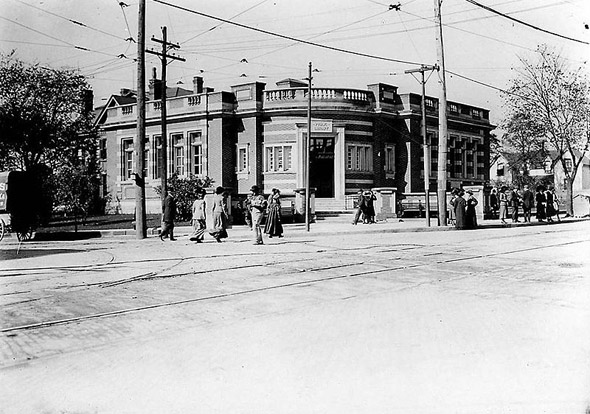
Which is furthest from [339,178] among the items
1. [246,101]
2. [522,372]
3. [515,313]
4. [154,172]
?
[522,372]

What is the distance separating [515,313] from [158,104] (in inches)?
1508

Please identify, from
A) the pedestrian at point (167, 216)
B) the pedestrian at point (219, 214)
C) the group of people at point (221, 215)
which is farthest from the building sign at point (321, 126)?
the pedestrian at point (219, 214)

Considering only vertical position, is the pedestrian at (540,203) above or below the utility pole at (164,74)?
below

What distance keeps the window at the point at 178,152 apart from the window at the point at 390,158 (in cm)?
1366

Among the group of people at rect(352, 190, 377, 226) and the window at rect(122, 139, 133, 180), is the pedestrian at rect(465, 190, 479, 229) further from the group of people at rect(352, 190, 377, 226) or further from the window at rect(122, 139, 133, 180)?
the window at rect(122, 139, 133, 180)

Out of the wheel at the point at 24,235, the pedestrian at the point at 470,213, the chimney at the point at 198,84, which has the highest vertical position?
the chimney at the point at 198,84

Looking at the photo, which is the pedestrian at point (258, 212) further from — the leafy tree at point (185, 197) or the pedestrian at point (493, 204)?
the pedestrian at point (493, 204)

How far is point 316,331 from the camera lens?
272 inches

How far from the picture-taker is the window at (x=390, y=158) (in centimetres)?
4166

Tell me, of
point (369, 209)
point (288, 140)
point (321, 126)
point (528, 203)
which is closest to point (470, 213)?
point (369, 209)

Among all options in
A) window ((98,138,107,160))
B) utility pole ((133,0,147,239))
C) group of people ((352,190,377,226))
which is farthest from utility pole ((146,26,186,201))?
window ((98,138,107,160))

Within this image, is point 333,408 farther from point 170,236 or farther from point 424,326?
point 170,236

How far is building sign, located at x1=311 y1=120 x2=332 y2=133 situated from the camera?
38037mm

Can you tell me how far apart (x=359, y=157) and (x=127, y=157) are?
16982mm
